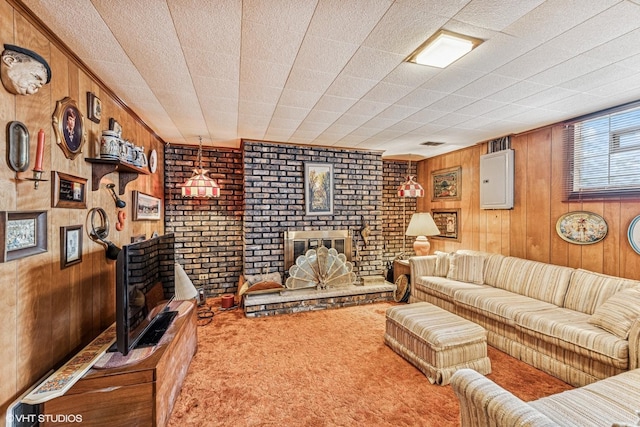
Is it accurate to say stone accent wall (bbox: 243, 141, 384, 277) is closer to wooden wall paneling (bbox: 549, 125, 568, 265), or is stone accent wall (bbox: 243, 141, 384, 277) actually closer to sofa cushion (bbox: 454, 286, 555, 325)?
sofa cushion (bbox: 454, 286, 555, 325)

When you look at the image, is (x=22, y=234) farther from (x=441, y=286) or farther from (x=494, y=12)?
(x=441, y=286)

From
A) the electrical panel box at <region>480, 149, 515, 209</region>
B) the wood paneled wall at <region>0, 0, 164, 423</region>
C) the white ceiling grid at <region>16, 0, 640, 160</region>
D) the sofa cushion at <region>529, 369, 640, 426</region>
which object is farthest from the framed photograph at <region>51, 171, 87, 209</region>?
the electrical panel box at <region>480, 149, 515, 209</region>

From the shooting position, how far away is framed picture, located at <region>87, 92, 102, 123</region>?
1854 millimetres

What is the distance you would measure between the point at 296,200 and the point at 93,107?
252 cm

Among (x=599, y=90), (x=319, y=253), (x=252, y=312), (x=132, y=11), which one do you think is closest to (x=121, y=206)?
(x=132, y=11)

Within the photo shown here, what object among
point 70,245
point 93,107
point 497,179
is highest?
point 93,107

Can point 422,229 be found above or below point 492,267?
above

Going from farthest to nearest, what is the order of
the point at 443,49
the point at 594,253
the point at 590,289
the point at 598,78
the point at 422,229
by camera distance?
the point at 422,229 → the point at 594,253 → the point at 590,289 → the point at 598,78 → the point at 443,49

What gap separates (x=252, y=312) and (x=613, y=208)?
12.8 feet

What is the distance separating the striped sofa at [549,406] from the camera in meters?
1.08

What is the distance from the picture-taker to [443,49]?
1603 millimetres

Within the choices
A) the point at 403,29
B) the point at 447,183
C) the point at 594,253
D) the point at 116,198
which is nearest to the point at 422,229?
the point at 447,183

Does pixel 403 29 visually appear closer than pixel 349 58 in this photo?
Yes

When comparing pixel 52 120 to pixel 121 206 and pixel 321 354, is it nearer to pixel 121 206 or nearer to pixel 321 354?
pixel 121 206
